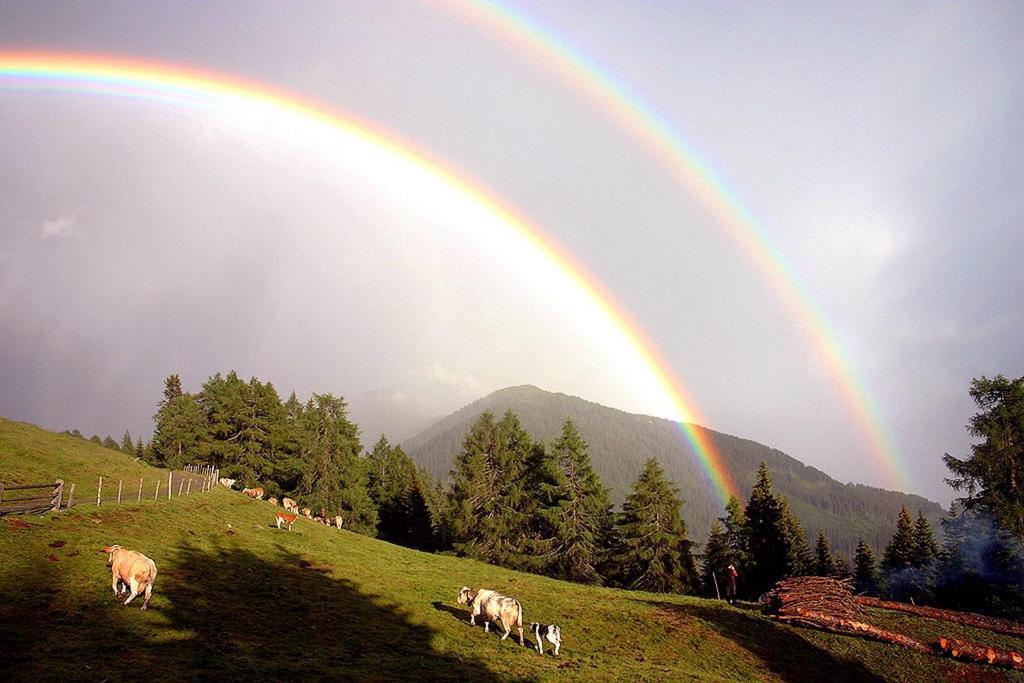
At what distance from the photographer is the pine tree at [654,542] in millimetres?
57344

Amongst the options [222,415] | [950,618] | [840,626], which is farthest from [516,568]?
[222,415]

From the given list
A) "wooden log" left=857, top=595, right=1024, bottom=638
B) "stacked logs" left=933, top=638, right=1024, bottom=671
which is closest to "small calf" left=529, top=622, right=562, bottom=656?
"stacked logs" left=933, top=638, right=1024, bottom=671

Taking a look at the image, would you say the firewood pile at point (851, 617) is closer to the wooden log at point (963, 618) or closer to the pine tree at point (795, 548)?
the wooden log at point (963, 618)

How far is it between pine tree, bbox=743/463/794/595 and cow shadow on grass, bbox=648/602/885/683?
35755 mm

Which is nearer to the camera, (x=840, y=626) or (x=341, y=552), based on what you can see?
(x=840, y=626)

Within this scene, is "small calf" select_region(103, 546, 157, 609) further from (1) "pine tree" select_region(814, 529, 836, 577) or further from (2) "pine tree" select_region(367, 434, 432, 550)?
(1) "pine tree" select_region(814, 529, 836, 577)

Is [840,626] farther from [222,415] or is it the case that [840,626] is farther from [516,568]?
[222,415]

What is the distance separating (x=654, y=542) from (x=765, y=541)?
57.3 feet

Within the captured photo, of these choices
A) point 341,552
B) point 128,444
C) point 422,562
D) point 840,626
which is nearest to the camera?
point 840,626

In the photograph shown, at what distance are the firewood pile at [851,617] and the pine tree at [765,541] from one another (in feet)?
103

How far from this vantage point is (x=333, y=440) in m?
72.2

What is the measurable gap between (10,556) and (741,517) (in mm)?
79998

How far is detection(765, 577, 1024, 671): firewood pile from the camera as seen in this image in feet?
82.3

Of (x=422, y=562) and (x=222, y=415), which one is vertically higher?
(x=222, y=415)
